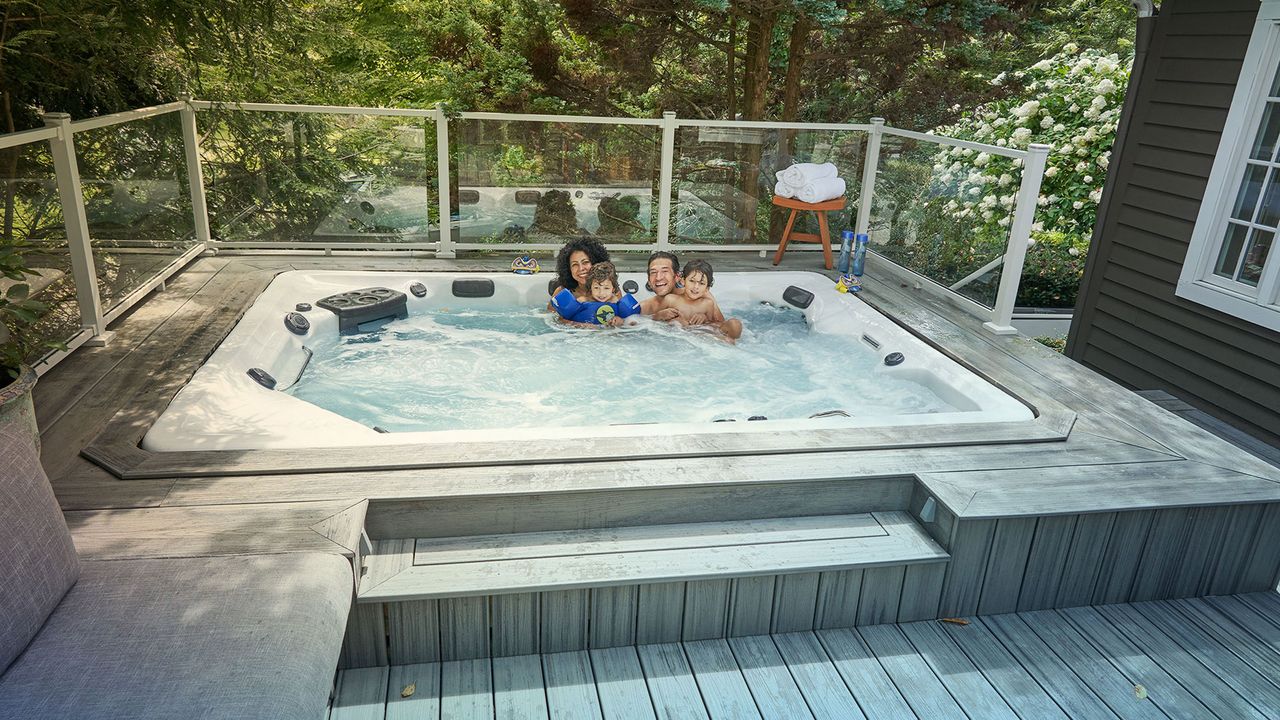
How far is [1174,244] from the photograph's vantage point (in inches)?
172

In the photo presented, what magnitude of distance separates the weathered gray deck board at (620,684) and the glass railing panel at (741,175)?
3.83m

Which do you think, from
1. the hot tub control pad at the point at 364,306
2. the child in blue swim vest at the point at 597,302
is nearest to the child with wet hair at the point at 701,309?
the child in blue swim vest at the point at 597,302

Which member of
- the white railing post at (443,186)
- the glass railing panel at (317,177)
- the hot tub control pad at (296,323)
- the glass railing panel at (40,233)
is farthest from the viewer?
the white railing post at (443,186)

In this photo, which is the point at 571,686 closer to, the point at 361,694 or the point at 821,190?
the point at 361,694

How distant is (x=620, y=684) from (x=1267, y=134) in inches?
151

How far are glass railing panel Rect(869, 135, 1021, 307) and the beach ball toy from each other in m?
2.30

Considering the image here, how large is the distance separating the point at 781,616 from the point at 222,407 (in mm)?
2032

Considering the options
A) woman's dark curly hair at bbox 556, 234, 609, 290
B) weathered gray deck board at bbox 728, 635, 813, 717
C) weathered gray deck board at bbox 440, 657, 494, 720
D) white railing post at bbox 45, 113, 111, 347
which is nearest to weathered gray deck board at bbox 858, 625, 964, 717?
weathered gray deck board at bbox 728, 635, 813, 717

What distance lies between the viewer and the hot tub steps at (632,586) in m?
2.26

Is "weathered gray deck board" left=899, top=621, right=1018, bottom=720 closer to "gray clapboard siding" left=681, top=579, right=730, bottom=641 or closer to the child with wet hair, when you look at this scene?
"gray clapboard siding" left=681, top=579, right=730, bottom=641

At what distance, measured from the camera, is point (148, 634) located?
1.65 m

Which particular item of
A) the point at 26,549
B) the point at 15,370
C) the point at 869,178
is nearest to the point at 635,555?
the point at 26,549

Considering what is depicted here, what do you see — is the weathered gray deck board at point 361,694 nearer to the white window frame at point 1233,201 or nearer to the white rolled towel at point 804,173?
the white window frame at point 1233,201

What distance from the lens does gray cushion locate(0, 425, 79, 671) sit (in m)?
1.58
